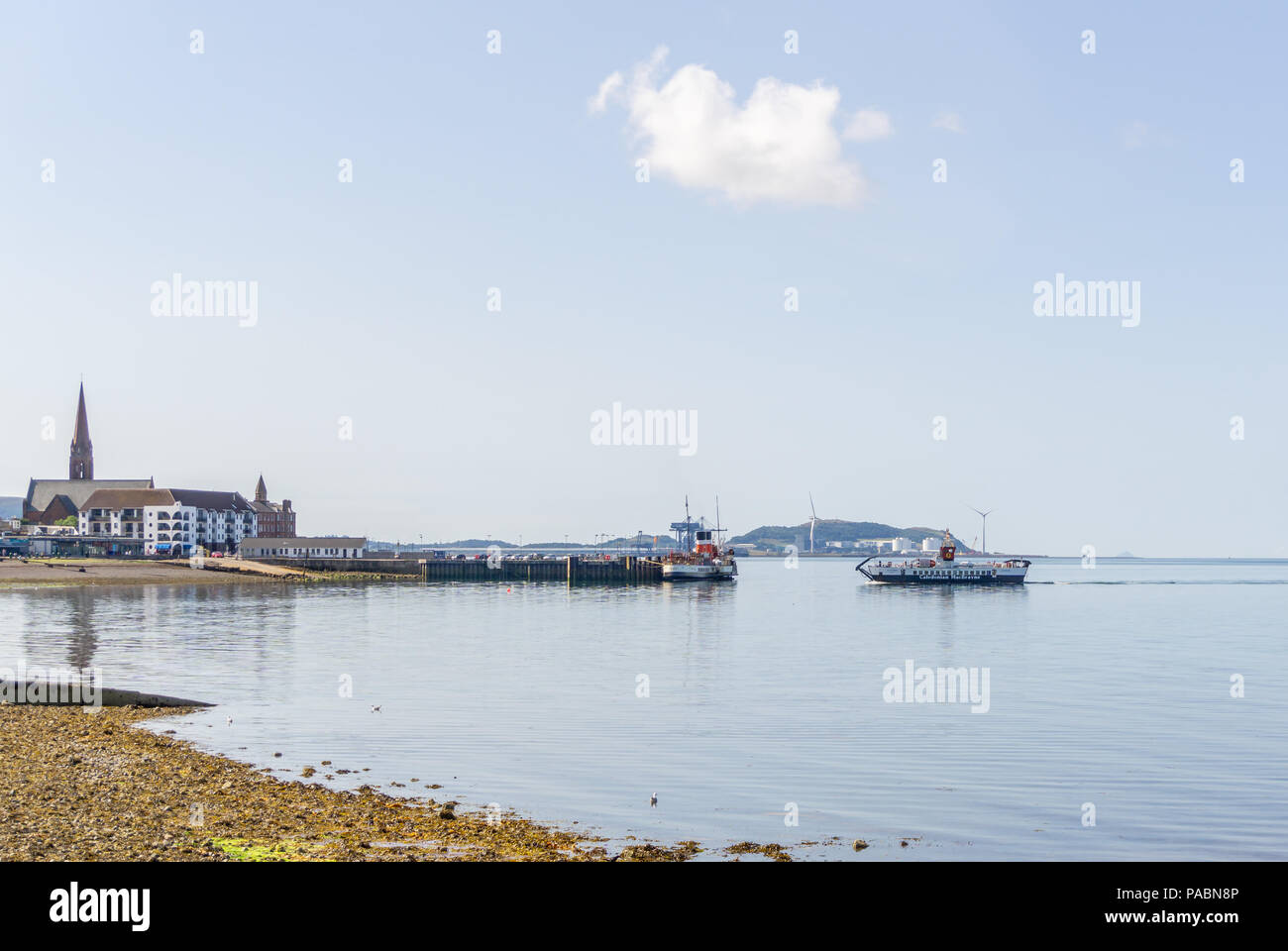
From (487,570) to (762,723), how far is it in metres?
156

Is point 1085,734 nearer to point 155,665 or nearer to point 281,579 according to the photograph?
point 155,665

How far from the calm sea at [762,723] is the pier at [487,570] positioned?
102m

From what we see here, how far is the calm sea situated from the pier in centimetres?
10213

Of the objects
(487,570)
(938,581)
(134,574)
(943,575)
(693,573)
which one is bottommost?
(938,581)

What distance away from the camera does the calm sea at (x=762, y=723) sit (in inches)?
849

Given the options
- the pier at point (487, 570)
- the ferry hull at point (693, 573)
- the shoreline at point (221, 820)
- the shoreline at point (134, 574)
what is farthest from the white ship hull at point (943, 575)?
the shoreline at point (221, 820)

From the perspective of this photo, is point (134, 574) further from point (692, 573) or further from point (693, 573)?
point (693, 573)

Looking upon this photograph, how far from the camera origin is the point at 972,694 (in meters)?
42.2

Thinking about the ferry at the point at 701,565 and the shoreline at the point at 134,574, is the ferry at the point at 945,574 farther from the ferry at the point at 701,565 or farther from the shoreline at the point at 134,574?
the shoreline at the point at 134,574

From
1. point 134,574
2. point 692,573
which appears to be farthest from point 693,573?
point 134,574

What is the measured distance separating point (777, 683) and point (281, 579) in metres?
133

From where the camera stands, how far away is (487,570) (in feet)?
611

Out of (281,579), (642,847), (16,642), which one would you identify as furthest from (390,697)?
(281,579)

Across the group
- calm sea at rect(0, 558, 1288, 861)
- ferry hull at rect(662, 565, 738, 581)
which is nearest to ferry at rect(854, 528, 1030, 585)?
ferry hull at rect(662, 565, 738, 581)
